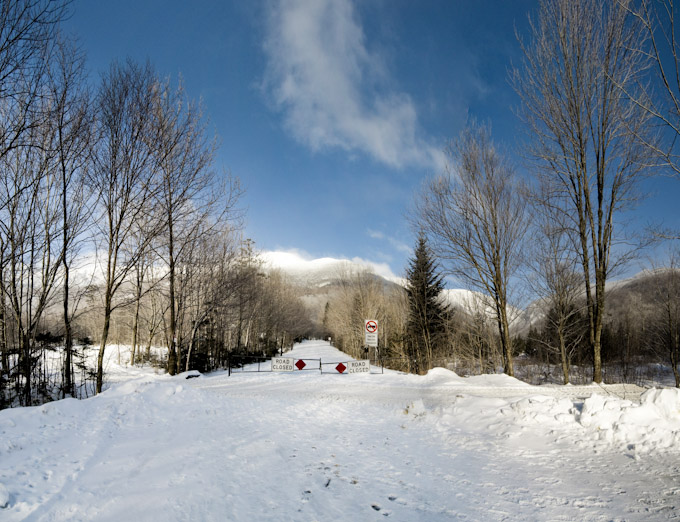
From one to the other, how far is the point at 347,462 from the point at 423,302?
2256 centimetres

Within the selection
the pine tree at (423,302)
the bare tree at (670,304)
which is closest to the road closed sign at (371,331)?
the pine tree at (423,302)

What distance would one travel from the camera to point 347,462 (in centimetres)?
537

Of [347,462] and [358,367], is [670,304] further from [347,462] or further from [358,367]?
[347,462]

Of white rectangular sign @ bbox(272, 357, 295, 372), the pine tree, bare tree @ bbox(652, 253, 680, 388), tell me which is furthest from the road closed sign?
bare tree @ bbox(652, 253, 680, 388)

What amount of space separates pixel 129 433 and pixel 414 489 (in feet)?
17.0

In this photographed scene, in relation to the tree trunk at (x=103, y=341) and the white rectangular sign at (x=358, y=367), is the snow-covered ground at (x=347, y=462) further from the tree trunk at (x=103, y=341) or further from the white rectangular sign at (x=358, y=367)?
the white rectangular sign at (x=358, y=367)

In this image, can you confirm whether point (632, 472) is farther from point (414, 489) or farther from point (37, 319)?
point (37, 319)

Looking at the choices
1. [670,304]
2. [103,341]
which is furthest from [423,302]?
[103,341]

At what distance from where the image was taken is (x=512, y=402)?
7.14 meters

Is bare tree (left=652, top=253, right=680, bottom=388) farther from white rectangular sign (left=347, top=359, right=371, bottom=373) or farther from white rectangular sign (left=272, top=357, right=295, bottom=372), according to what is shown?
white rectangular sign (left=272, top=357, right=295, bottom=372)

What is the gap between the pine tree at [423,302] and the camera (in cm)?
2709

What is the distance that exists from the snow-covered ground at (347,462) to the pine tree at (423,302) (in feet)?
62.4

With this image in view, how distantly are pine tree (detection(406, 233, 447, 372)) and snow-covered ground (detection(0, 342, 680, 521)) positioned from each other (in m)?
19.0

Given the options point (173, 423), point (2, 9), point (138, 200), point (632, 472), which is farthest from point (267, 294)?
point (632, 472)
